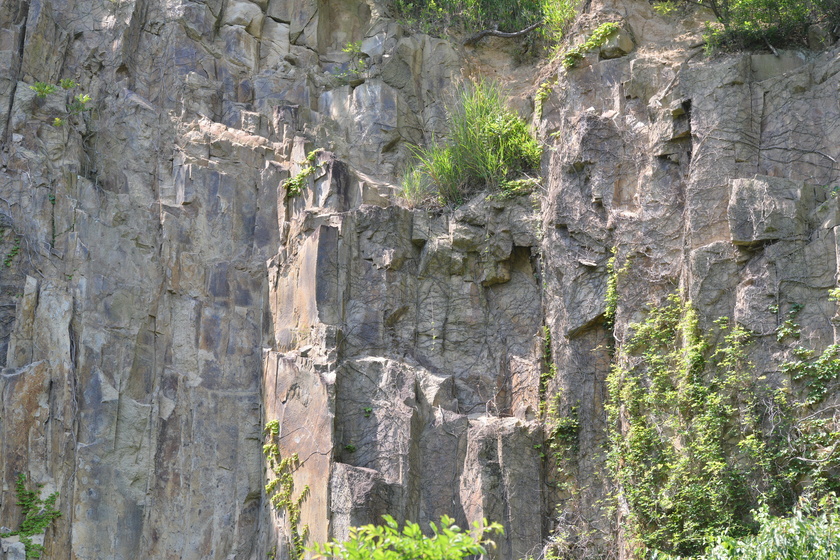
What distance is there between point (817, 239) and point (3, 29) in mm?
12323

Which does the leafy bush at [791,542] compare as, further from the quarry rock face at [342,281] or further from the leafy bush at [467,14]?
the leafy bush at [467,14]

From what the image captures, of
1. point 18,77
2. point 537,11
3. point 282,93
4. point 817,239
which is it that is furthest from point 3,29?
point 817,239

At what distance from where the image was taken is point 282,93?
16109 mm

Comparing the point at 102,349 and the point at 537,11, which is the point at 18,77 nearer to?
the point at 102,349

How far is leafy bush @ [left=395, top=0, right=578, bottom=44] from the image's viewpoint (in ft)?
55.6

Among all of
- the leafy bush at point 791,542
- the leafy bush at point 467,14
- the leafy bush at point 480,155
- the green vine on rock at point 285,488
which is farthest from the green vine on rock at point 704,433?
the leafy bush at point 467,14

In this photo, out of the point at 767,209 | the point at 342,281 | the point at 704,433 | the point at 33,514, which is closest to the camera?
the point at 704,433

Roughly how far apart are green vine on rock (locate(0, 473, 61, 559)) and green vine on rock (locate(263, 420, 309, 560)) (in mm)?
2686

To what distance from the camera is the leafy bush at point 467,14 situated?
17.0 m

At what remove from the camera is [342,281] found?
1340 centimetres

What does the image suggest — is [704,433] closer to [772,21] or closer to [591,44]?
[772,21]

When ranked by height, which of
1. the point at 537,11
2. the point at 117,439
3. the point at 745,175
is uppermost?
the point at 537,11

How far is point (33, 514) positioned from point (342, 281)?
4.92 metres

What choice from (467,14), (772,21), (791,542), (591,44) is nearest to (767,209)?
(772,21)
